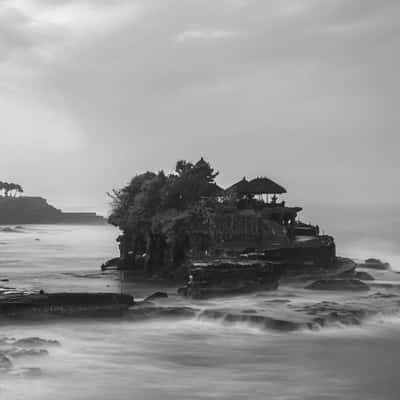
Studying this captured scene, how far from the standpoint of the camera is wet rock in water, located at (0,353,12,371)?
24.7 metres

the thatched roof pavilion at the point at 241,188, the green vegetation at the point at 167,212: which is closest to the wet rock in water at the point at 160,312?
the green vegetation at the point at 167,212

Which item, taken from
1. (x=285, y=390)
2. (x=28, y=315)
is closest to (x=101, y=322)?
(x=28, y=315)

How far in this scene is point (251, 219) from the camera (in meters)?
57.0

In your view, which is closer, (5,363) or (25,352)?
(5,363)

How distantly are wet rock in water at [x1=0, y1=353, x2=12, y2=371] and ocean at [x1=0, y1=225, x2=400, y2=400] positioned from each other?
4 centimetres

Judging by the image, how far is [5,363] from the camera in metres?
25.2

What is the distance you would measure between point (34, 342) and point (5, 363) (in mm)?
3616

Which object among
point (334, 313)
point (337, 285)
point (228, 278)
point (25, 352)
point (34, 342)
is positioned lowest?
point (25, 352)

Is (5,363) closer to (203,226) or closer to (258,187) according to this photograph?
(203,226)

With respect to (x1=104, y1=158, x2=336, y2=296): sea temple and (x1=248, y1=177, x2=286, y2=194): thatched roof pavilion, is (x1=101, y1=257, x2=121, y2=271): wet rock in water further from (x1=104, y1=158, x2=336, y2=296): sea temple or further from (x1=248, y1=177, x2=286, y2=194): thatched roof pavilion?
(x1=248, y1=177, x2=286, y2=194): thatched roof pavilion

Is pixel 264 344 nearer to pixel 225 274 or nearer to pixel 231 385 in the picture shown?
pixel 231 385

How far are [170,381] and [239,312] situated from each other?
443 inches

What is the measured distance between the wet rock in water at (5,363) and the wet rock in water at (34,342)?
6.97 ft

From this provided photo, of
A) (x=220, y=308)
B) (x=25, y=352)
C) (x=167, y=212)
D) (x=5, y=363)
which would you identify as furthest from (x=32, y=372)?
(x=167, y=212)
